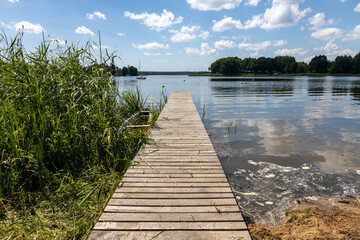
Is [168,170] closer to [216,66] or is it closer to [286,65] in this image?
[286,65]

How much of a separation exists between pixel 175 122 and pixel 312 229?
4.50 meters

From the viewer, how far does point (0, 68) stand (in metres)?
3.62

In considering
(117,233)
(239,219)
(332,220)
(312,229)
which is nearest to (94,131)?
(117,233)

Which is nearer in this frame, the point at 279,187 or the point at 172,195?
the point at 172,195

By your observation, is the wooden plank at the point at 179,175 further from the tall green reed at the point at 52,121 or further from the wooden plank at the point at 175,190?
the tall green reed at the point at 52,121

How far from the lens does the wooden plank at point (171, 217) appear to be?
209cm

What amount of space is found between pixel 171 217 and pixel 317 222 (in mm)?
2121

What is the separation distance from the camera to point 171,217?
2.13 metres

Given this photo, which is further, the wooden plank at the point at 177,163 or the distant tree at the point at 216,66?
the distant tree at the point at 216,66

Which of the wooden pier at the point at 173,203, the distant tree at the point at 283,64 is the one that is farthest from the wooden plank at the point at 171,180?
the distant tree at the point at 283,64

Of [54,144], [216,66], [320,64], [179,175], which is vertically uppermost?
[216,66]

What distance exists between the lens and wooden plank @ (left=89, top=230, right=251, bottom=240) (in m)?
1.87

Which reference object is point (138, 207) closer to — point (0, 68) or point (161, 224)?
point (161, 224)

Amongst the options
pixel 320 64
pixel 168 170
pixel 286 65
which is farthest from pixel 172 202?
pixel 286 65
